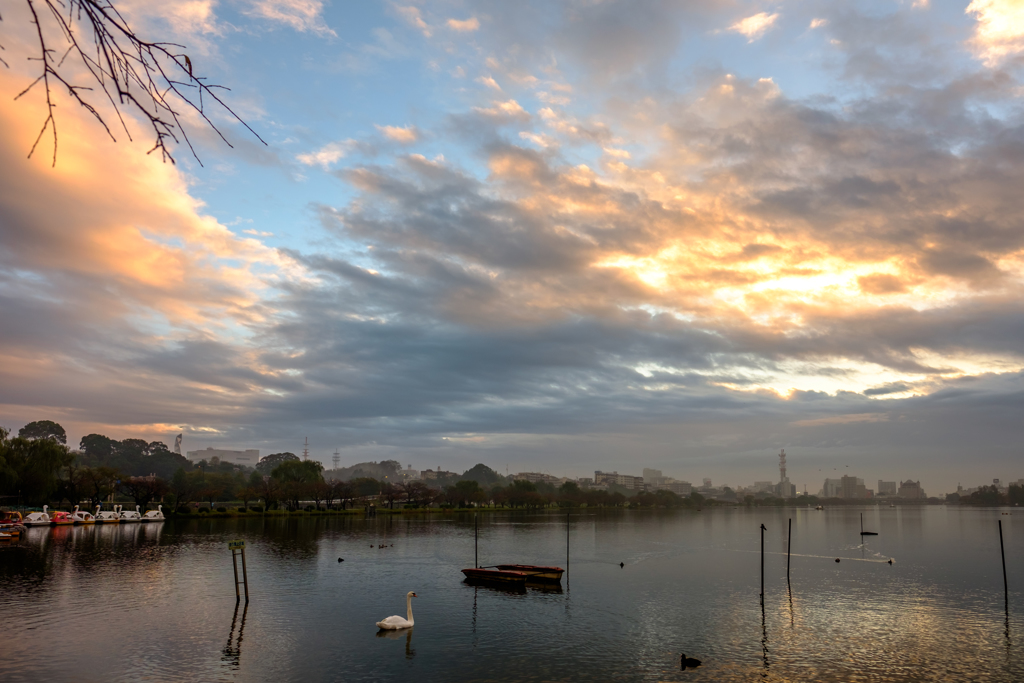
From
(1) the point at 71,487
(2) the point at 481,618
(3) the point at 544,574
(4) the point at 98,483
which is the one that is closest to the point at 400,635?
(2) the point at 481,618

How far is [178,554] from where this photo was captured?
75.6 m

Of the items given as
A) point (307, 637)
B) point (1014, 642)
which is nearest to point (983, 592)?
point (1014, 642)

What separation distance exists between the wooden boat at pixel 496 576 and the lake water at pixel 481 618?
1809 millimetres

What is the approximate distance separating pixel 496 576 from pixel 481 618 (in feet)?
49.1

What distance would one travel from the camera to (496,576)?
59969 millimetres

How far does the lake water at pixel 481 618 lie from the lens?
3259 centimetres

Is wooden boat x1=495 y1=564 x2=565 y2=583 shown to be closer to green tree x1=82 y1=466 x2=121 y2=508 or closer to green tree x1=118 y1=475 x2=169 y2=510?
green tree x1=118 y1=475 x2=169 y2=510

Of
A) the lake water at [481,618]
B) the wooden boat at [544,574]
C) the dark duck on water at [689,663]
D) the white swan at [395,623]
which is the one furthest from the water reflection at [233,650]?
the wooden boat at [544,574]

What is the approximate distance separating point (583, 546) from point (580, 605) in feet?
171

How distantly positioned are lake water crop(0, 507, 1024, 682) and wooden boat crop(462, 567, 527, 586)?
181 centimetres

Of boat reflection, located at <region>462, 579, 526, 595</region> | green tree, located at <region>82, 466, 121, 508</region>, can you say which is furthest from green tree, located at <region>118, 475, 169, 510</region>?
boat reflection, located at <region>462, 579, 526, 595</region>

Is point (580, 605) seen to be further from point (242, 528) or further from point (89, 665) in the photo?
point (242, 528)

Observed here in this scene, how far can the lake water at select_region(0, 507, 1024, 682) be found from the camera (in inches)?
1283

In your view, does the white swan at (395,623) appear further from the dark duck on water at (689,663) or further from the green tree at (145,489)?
the green tree at (145,489)
